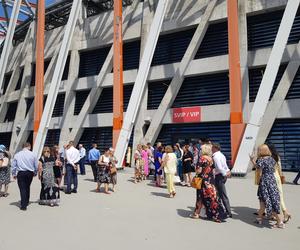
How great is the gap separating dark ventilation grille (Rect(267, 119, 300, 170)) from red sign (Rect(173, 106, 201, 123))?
4292 millimetres

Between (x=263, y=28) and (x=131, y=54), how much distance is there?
929cm

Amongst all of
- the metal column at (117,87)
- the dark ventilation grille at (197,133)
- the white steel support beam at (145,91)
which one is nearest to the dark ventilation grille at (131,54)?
the white steel support beam at (145,91)

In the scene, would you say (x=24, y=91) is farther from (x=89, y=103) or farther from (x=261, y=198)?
(x=261, y=198)

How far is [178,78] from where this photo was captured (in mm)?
20344

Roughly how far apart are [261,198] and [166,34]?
17517 millimetres

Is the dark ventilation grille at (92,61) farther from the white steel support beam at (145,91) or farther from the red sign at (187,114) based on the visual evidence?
the red sign at (187,114)

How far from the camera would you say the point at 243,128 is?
15.4 meters

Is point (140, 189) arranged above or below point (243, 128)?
below

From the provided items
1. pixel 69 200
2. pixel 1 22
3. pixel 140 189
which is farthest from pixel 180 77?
pixel 1 22

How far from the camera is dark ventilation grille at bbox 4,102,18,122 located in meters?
31.5

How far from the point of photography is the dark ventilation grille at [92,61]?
25.1m

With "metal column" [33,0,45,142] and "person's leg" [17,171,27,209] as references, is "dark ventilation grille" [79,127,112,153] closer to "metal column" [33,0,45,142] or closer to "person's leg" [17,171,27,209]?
"metal column" [33,0,45,142]

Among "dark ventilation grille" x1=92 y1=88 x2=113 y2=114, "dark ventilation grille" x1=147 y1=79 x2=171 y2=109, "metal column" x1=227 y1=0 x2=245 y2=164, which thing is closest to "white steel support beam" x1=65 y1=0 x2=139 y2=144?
"dark ventilation grille" x1=92 y1=88 x2=113 y2=114

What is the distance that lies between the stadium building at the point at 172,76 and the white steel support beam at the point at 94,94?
0.24 feet
